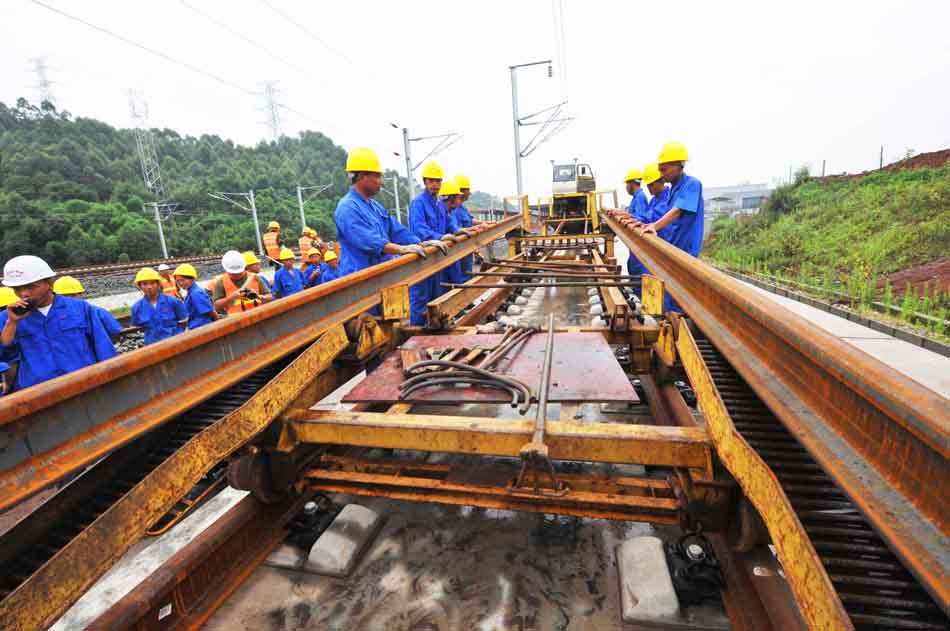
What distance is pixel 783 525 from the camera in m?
1.22

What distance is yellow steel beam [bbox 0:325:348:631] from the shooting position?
1.22 m

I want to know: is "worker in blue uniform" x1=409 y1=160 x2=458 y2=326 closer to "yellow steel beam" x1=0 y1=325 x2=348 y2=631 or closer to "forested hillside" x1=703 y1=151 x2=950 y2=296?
"yellow steel beam" x1=0 y1=325 x2=348 y2=631

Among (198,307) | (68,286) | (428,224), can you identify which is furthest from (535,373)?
(68,286)

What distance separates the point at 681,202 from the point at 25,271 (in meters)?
5.02

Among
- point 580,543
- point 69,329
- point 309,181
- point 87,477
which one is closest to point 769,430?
point 580,543

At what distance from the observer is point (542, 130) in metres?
16.3

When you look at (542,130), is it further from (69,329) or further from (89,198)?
(89,198)

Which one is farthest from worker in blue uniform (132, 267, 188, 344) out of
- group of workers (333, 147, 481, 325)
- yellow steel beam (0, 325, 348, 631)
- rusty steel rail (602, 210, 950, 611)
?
rusty steel rail (602, 210, 950, 611)

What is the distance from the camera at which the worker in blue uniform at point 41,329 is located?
10.4 feet

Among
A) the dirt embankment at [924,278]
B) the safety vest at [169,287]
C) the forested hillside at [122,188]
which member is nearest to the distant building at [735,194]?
the forested hillside at [122,188]

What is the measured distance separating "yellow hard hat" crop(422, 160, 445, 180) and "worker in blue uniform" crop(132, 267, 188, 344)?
3.06m

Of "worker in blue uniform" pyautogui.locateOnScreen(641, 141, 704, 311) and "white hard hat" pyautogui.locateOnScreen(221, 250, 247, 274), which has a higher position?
"worker in blue uniform" pyautogui.locateOnScreen(641, 141, 704, 311)

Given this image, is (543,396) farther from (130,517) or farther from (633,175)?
(633,175)

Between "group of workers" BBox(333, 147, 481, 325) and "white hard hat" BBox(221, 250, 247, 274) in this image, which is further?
"white hard hat" BBox(221, 250, 247, 274)
